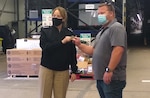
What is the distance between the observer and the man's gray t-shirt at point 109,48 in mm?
3832

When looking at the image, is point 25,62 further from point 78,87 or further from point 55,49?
point 55,49

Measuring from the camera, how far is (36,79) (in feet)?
31.0

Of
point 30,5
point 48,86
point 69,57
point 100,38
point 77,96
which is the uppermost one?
point 30,5

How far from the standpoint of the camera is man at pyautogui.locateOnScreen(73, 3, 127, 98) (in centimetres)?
382

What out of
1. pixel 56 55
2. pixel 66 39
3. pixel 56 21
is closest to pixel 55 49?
pixel 56 55

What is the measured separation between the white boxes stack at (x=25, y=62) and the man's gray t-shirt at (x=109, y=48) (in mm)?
5652

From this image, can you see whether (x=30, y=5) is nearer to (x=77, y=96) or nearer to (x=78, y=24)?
(x=78, y=24)

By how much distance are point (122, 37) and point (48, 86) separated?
1274 millimetres

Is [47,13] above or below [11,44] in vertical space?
above

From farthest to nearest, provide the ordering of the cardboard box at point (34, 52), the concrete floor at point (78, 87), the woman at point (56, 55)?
the cardboard box at point (34, 52), the concrete floor at point (78, 87), the woman at point (56, 55)

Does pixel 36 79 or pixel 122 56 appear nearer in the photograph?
pixel 122 56

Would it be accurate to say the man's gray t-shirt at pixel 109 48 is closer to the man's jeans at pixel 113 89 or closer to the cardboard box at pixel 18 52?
the man's jeans at pixel 113 89

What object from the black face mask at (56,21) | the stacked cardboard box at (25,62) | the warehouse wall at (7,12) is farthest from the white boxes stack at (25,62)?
the warehouse wall at (7,12)

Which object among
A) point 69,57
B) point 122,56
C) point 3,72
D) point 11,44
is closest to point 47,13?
point 3,72
